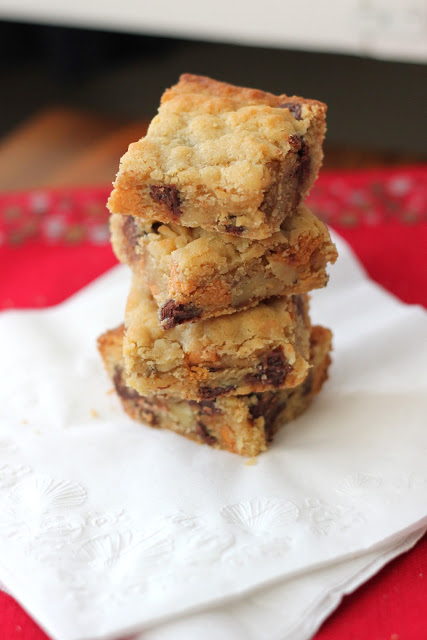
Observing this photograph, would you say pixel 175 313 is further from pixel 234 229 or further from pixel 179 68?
pixel 179 68

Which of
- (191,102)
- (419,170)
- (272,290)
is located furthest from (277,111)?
(419,170)

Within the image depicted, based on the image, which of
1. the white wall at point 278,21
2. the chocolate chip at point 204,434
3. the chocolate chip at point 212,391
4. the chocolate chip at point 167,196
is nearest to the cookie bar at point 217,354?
the chocolate chip at point 212,391

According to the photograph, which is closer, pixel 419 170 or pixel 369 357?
pixel 369 357

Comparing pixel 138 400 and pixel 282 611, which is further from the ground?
pixel 138 400

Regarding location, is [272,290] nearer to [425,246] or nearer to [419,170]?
[425,246]

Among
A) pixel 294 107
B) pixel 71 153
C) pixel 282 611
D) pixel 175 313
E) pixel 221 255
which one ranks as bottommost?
pixel 282 611

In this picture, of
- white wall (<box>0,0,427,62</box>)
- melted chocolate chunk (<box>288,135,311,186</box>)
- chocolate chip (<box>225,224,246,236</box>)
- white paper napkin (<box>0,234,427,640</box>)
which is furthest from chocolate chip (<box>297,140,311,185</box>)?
white wall (<box>0,0,427,62</box>)

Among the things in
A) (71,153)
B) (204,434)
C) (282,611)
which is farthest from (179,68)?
(282,611)
